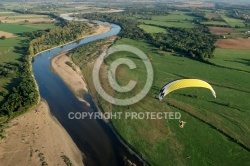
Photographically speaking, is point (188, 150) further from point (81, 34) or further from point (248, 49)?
point (81, 34)

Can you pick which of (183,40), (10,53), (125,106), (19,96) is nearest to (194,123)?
(125,106)

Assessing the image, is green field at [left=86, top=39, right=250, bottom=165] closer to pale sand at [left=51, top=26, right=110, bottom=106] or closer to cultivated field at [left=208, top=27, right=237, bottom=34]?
pale sand at [left=51, top=26, right=110, bottom=106]

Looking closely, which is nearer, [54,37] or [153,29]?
[54,37]

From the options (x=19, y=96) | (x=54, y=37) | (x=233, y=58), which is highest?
(x=233, y=58)

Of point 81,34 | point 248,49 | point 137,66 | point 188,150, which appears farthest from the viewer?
point 81,34

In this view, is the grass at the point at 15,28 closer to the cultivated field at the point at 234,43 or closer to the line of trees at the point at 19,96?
the line of trees at the point at 19,96

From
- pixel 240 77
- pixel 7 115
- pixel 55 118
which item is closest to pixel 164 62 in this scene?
pixel 240 77

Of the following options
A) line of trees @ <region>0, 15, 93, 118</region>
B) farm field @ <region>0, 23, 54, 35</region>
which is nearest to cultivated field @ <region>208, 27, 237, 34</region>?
line of trees @ <region>0, 15, 93, 118</region>

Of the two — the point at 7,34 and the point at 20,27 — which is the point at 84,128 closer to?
the point at 7,34
